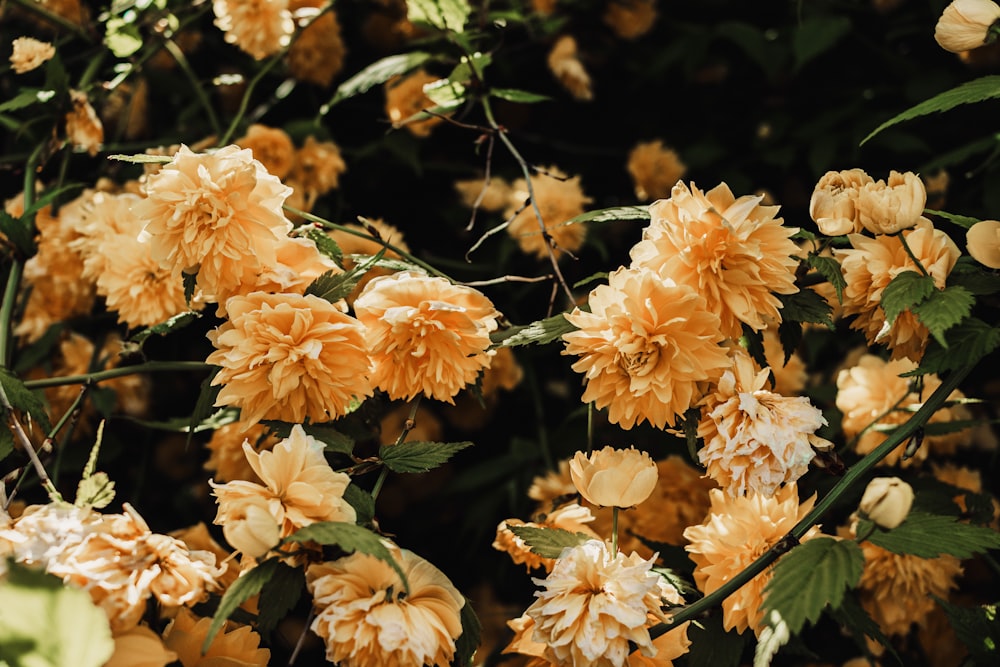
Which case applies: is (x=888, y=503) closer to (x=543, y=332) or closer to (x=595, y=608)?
(x=595, y=608)

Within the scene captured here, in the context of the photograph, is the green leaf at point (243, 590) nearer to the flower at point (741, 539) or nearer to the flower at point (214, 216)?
the flower at point (214, 216)

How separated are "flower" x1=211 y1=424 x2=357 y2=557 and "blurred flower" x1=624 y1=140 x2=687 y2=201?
1055mm

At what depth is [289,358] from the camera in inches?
32.7

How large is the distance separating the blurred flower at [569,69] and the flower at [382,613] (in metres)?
1.16

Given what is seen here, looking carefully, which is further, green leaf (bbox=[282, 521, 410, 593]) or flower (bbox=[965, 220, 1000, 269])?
flower (bbox=[965, 220, 1000, 269])

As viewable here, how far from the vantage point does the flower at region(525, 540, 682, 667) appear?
743 millimetres

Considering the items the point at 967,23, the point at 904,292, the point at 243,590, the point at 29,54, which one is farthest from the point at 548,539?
the point at 29,54

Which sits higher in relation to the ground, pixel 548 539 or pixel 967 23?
pixel 967 23

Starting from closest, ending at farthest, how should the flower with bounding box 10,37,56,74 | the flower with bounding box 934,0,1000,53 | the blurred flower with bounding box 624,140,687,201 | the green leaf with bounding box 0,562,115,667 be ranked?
1. the green leaf with bounding box 0,562,115,667
2. the flower with bounding box 934,0,1000,53
3. the flower with bounding box 10,37,56,74
4. the blurred flower with bounding box 624,140,687,201

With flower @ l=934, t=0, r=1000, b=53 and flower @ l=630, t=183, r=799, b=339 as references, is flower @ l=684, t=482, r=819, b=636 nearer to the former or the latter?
flower @ l=630, t=183, r=799, b=339

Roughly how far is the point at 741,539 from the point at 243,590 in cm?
52

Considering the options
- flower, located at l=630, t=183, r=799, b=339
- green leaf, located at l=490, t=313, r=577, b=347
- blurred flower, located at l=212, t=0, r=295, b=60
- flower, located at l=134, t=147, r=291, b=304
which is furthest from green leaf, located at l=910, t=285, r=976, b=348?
blurred flower, located at l=212, t=0, r=295, b=60

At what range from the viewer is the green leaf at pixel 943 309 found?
732 millimetres

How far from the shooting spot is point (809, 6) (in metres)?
1.68
